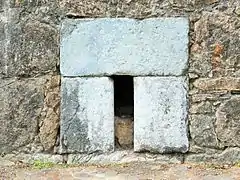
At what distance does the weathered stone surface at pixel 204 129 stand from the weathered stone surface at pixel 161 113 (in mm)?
79

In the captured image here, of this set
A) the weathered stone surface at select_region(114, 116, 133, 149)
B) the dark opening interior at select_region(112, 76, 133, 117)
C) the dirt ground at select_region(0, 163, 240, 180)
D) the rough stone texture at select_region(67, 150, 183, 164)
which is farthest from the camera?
the dark opening interior at select_region(112, 76, 133, 117)

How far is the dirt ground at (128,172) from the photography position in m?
3.89

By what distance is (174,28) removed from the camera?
4.13 m

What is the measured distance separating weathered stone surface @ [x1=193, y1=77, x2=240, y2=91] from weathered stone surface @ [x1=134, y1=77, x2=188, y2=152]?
0.15 m

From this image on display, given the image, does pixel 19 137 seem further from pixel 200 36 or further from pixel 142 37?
pixel 200 36

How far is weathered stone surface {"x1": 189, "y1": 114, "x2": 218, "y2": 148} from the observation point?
13.6 ft

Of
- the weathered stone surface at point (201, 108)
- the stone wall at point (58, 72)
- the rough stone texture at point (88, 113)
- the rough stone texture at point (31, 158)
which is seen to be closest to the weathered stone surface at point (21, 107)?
the stone wall at point (58, 72)

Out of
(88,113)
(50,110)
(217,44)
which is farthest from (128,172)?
(217,44)

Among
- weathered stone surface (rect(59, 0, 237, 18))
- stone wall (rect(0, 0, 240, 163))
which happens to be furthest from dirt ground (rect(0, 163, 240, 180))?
weathered stone surface (rect(59, 0, 237, 18))

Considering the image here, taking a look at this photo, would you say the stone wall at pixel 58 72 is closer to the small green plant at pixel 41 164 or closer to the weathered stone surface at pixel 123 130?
the small green plant at pixel 41 164

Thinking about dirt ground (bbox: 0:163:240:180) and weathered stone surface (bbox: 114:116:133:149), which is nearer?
dirt ground (bbox: 0:163:240:180)

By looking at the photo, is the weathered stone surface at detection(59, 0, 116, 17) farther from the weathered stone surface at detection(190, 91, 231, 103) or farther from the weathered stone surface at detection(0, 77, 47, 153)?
the weathered stone surface at detection(190, 91, 231, 103)

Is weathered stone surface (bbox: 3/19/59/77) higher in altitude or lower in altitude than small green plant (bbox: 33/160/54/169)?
higher

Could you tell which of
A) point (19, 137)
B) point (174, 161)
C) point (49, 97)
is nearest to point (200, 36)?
point (174, 161)
